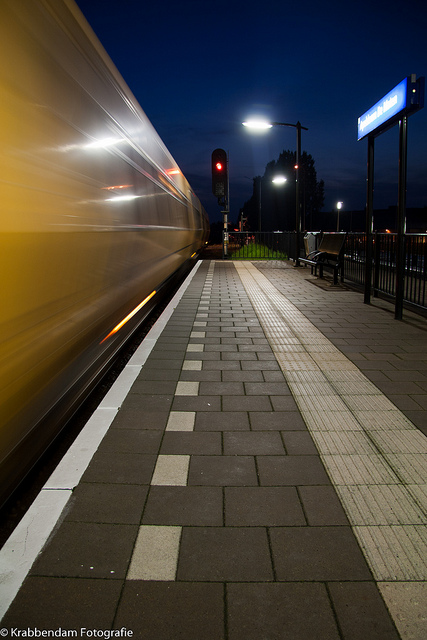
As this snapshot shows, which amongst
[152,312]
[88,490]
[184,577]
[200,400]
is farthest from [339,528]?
[152,312]

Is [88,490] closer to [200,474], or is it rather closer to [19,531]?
[19,531]

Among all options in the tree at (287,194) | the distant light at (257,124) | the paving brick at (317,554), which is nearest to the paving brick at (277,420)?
the paving brick at (317,554)

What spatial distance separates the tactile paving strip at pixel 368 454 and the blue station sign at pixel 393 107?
3.38 meters

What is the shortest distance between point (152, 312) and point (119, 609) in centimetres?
726

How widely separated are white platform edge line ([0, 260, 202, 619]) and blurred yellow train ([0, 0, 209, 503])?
195 mm

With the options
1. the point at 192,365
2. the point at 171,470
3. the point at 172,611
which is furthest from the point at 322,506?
the point at 192,365

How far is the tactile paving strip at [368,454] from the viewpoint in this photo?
2246mm

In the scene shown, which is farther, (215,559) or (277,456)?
(277,456)

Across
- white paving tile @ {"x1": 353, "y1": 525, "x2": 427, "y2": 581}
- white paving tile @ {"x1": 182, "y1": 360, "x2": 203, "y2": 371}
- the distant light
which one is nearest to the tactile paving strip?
white paving tile @ {"x1": 353, "y1": 525, "x2": 427, "y2": 581}

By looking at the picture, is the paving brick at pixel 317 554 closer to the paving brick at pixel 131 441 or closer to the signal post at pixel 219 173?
the paving brick at pixel 131 441

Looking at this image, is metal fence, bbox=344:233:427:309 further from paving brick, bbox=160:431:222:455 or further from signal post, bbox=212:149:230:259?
signal post, bbox=212:149:230:259

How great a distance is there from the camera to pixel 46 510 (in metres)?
2.48

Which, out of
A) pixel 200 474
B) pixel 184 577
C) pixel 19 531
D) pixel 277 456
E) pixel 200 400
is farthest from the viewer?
pixel 200 400

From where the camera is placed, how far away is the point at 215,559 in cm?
216
